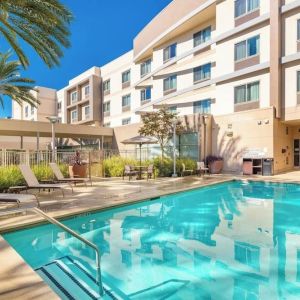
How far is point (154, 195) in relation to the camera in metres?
11.0

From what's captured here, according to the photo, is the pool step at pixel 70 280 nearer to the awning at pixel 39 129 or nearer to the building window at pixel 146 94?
the awning at pixel 39 129

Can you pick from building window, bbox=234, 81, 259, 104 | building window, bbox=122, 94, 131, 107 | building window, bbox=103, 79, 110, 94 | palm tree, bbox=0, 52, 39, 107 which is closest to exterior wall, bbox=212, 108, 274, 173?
building window, bbox=234, 81, 259, 104

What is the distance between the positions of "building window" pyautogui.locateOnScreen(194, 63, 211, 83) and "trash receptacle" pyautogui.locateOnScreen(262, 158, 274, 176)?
9.20 m

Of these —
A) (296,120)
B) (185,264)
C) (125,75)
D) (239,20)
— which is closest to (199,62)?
(239,20)

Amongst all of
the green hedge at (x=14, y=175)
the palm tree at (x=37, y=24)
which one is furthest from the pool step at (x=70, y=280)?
the palm tree at (x=37, y=24)

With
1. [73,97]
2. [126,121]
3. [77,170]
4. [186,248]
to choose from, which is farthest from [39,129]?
[186,248]

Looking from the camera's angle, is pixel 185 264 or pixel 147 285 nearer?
pixel 147 285

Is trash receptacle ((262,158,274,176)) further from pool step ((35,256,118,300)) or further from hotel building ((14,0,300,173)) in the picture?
pool step ((35,256,118,300))

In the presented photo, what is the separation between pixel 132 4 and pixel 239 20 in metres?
16.3

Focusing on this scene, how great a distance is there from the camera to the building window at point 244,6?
805 inches

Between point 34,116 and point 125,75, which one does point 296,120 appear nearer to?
point 125,75

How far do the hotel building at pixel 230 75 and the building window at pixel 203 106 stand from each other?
9cm

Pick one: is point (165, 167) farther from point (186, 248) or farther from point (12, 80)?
point (186, 248)

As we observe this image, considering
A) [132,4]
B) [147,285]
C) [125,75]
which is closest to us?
[147,285]
